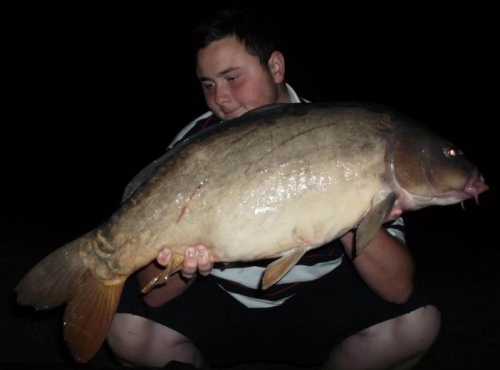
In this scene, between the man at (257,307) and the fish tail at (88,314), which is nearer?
the fish tail at (88,314)

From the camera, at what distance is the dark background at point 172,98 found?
3859 mm

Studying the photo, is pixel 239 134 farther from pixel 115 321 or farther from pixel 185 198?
pixel 115 321

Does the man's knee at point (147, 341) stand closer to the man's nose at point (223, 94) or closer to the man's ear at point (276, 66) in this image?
the man's nose at point (223, 94)

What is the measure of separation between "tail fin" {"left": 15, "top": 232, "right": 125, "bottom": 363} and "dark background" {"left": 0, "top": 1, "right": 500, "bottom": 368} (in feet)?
4.05

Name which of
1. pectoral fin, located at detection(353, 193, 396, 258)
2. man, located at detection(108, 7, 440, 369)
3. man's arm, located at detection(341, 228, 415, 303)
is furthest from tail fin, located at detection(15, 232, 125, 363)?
man's arm, located at detection(341, 228, 415, 303)

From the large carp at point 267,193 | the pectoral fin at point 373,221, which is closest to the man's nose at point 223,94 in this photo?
the large carp at point 267,193

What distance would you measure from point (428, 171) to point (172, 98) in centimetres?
1398

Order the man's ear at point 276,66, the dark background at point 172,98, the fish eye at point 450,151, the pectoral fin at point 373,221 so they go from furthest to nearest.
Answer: the dark background at point 172,98 < the man's ear at point 276,66 < the fish eye at point 450,151 < the pectoral fin at point 373,221

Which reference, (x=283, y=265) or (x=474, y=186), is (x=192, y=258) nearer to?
(x=283, y=265)

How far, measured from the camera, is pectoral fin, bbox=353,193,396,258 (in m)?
1.70

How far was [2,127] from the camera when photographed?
10672 mm

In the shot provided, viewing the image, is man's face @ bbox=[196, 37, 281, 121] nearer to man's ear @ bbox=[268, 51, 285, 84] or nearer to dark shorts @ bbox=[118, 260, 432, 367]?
man's ear @ bbox=[268, 51, 285, 84]

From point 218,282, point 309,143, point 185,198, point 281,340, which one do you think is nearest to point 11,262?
point 218,282

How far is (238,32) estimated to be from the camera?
243 centimetres
